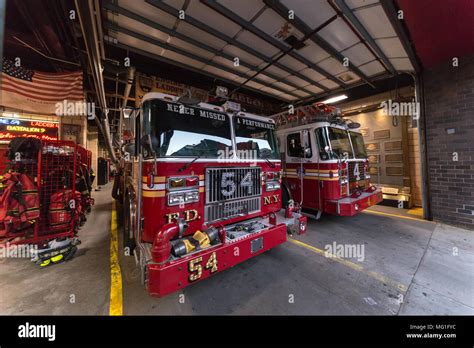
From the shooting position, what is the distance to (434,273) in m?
2.94

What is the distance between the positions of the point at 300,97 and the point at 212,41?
5171mm

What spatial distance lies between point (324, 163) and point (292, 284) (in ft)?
10.0

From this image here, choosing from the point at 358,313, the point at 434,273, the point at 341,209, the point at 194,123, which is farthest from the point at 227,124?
the point at 434,273

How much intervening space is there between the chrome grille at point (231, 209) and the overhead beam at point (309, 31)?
3.66 m

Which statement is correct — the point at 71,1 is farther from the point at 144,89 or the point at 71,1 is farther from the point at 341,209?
the point at 341,209

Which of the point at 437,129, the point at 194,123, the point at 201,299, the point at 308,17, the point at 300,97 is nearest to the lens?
the point at 201,299

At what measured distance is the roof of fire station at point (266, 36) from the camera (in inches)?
144

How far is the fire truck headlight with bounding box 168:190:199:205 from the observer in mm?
2324

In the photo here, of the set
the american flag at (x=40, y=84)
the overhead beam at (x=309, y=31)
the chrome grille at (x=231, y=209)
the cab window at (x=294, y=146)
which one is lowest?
the chrome grille at (x=231, y=209)

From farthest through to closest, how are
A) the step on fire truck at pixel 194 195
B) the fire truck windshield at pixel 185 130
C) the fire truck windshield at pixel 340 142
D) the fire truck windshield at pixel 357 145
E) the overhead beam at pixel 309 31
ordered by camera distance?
1. the fire truck windshield at pixel 357 145
2. the fire truck windshield at pixel 340 142
3. the overhead beam at pixel 309 31
4. the fire truck windshield at pixel 185 130
5. the step on fire truck at pixel 194 195

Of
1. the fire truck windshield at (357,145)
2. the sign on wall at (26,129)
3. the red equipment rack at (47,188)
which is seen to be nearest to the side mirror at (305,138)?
the fire truck windshield at (357,145)

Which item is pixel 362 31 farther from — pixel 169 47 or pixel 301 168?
pixel 169 47

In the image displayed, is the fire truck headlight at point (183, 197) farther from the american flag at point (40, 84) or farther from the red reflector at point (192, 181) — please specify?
the american flag at point (40, 84)

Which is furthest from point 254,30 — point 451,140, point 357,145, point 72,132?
point 72,132
